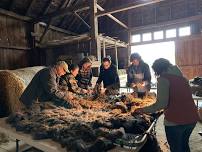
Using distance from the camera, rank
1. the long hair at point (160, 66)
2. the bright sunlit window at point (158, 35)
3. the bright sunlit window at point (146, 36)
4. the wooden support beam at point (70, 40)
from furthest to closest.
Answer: the bright sunlit window at point (146, 36), the bright sunlit window at point (158, 35), the wooden support beam at point (70, 40), the long hair at point (160, 66)

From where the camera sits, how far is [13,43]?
9922mm

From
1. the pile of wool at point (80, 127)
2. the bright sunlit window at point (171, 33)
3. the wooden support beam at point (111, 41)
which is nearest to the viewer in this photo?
the pile of wool at point (80, 127)

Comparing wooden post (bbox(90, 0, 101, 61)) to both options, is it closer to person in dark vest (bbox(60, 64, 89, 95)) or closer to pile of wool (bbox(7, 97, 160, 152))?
person in dark vest (bbox(60, 64, 89, 95))

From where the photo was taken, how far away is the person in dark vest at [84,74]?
5.47m

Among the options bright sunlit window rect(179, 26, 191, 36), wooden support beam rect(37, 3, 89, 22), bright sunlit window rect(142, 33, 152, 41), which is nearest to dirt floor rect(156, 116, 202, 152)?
wooden support beam rect(37, 3, 89, 22)

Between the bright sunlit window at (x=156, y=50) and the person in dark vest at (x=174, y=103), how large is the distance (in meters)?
10.2

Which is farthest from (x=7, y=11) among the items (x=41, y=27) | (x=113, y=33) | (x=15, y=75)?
(x=113, y=33)

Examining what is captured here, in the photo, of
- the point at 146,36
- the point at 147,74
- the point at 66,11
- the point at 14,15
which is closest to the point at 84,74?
the point at 147,74

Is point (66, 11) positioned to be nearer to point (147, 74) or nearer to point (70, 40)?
point (70, 40)

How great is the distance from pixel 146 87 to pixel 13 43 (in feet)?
23.9

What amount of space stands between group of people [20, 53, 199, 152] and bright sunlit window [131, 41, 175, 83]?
7.62 metres

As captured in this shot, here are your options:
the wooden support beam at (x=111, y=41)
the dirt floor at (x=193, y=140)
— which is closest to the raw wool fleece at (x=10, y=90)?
the dirt floor at (x=193, y=140)

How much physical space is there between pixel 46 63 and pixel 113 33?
5.24 meters

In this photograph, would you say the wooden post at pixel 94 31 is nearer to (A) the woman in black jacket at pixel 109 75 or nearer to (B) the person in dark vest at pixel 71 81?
(A) the woman in black jacket at pixel 109 75
